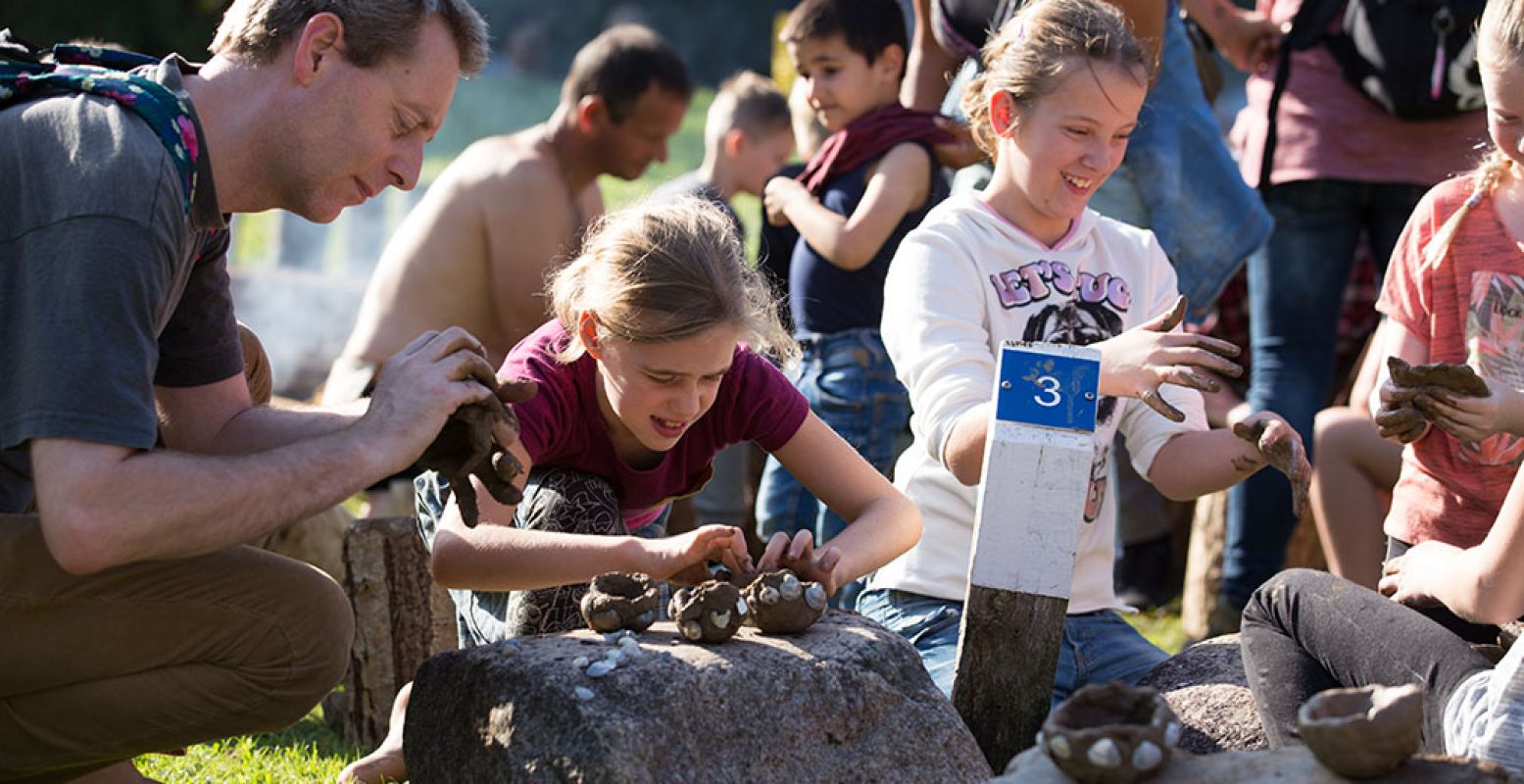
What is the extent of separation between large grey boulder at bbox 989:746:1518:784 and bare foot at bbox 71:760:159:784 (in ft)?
5.71

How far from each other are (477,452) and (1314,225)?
297 cm

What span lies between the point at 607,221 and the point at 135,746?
52.0 inches

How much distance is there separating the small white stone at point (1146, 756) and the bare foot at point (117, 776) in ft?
6.34

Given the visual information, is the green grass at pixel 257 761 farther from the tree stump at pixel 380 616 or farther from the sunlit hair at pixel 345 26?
the sunlit hair at pixel 345 26

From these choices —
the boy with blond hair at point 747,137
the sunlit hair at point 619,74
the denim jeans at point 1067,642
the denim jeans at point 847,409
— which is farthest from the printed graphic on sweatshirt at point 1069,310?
the boy with blond hair at point 747,137

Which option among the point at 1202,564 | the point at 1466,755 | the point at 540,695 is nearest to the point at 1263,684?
the point at 1466,755

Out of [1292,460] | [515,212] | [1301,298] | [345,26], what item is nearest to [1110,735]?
[1292,460]

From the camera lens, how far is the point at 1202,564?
5605 mm

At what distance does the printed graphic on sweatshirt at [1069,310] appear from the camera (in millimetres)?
3479

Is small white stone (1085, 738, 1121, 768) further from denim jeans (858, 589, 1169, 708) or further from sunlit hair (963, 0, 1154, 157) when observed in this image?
sunlit hair (963, 0, 1154, 157)

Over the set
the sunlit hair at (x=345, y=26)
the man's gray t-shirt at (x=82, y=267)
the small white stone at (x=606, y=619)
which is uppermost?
the sunlit hair at (x=345, y=26)

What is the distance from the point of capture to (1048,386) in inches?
114

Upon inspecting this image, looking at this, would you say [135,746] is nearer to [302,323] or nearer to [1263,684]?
[1263,684]

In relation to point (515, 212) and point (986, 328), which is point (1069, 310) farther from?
point (515, 212)
